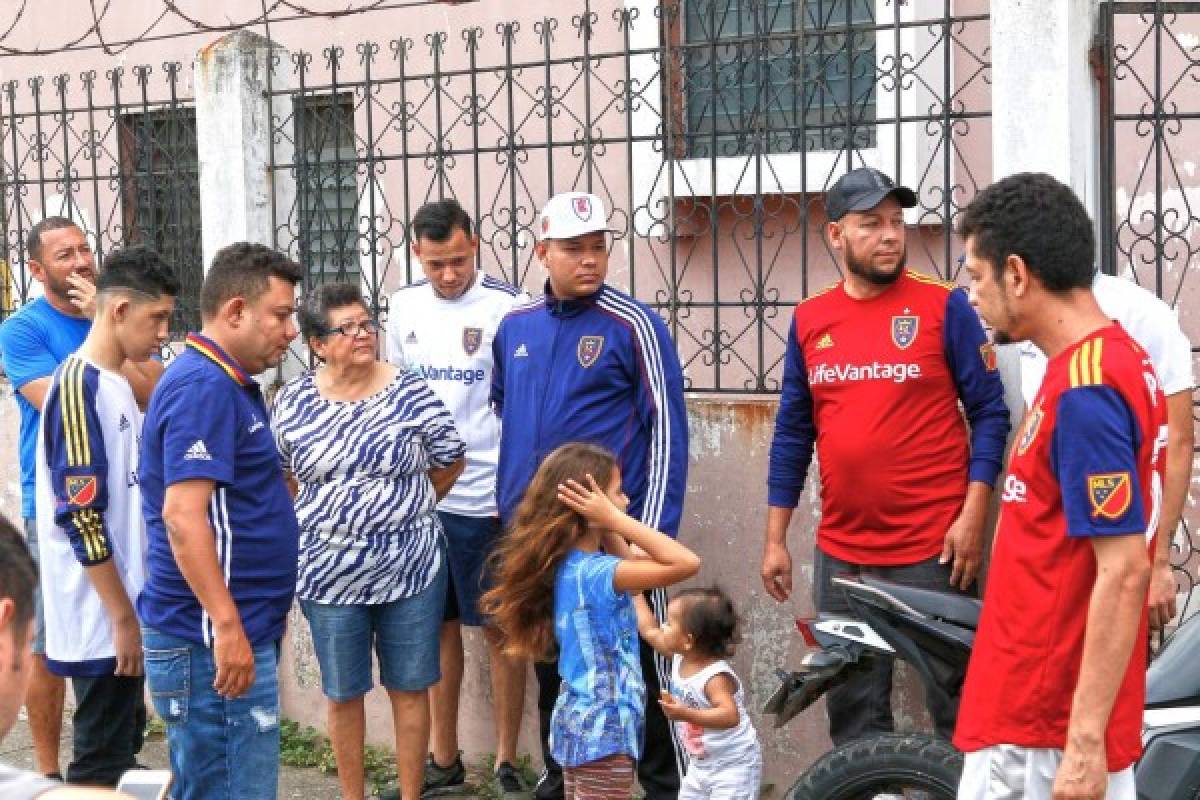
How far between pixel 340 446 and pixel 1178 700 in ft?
8.96

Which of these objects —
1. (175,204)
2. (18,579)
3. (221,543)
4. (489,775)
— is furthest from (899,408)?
(175,204)

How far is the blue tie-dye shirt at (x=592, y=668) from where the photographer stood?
4547 mm

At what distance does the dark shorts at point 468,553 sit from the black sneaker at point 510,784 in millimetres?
546

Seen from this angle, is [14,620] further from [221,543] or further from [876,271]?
[876,271]

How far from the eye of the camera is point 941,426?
4988 millimetres

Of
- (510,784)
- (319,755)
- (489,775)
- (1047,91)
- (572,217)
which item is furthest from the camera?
(319,755)

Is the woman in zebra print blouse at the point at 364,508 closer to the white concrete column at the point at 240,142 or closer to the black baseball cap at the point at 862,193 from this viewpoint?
the black baseball cap at the point at 862,193

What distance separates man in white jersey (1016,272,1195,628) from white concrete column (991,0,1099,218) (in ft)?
2.21

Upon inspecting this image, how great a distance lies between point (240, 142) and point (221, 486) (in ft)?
9.67

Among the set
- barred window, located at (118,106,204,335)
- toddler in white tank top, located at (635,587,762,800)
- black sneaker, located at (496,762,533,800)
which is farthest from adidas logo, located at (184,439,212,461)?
barred window, located at (118,106,204,335)

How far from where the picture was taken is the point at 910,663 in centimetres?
434

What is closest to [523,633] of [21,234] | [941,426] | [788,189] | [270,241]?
[941,426]

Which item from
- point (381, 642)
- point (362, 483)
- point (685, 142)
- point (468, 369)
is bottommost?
point (381, 642)

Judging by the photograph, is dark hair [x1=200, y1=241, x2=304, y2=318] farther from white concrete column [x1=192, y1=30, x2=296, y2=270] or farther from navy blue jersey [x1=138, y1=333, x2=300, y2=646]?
white concrete column [x1=192, y1=30, x2=296, y2=270]
